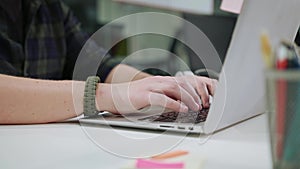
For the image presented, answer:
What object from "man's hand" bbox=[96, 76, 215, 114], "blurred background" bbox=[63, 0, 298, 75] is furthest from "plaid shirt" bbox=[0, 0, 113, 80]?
"blurred background" bbox=[63, 0, 298, 75]

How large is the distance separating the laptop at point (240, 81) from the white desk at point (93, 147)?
21mm

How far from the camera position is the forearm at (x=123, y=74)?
3.97 feet

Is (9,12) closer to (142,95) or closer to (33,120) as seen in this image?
(33,120)

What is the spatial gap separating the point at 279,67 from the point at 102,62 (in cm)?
106

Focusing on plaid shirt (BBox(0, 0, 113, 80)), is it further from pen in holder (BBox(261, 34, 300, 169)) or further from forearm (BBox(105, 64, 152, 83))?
pen in holder (BBox(261, 34, 300, 169))

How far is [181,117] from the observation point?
0.75 meters

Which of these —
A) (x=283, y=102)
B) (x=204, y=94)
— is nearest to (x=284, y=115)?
(x=283, y=102)

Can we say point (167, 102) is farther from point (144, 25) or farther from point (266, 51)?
point (144, 25)

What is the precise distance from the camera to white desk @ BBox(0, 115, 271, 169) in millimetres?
552

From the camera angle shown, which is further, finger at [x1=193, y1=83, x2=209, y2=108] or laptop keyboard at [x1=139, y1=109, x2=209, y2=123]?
finger at [x1=193, y1=83, x2=209, y2=108]

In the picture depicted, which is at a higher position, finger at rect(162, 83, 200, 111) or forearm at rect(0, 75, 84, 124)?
finger at rect(162, 83, 200, 111)

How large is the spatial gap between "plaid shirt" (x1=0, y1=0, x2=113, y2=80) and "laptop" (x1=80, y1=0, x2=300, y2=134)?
46 centimetres

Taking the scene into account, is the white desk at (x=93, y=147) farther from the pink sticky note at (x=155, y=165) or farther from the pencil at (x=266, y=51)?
the pencil at (x=266, y=51)

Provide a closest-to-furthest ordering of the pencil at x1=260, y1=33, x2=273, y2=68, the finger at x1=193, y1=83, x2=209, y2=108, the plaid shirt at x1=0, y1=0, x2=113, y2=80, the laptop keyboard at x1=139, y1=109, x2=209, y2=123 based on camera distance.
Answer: the pencil at x1=260, y1=33, x2=273, y2=68 < the laptop keyboard at x1=139, y1=109, x2=209, y2=123 < the finger at x1=193, y1=83, x2=209, y2=108 < the plaid shirt at x1=0, y1=0, x2=113, y2=80
